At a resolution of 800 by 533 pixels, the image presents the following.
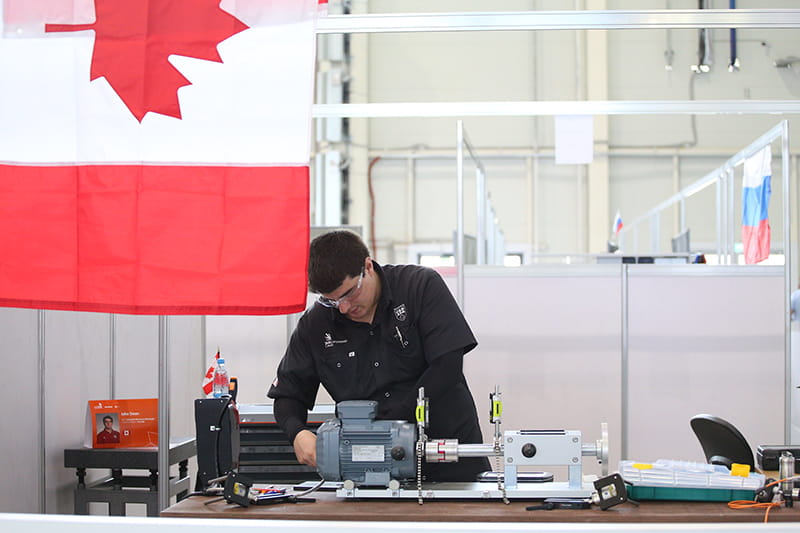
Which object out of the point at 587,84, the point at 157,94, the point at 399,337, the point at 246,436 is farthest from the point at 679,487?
the point at 587,84

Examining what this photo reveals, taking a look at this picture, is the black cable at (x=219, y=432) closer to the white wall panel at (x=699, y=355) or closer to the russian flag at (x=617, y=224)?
the white wall panel at (x=699, y=355)

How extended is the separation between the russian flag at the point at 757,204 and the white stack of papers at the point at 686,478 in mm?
3202

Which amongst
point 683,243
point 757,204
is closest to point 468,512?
point 757,204

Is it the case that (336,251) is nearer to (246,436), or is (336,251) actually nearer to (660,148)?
(246,436)

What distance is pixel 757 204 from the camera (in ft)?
16.1

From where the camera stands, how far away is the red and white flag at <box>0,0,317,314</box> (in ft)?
5.56

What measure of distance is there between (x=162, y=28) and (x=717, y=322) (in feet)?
11.8

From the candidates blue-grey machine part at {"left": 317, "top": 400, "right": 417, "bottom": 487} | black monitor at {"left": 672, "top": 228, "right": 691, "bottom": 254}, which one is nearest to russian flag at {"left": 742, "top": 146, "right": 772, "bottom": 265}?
black monitor at {"left": 672, "top": 228, "right": 691, "bottom": 254}

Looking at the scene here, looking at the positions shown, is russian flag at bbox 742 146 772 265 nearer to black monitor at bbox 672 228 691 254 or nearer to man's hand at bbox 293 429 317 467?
black monitor at bbox 672 228 691 254

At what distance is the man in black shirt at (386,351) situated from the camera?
7.34 feet

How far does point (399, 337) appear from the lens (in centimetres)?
228

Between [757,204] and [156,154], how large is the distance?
407cm

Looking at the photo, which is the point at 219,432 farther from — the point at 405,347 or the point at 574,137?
the point at 574,137

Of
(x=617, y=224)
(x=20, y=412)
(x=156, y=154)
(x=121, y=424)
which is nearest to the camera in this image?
(x=156, y=154)
